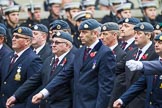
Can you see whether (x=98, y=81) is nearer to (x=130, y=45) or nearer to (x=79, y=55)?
(x=79, y=55)

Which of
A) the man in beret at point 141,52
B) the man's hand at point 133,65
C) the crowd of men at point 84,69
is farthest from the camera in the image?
the man in beret at point 141,52

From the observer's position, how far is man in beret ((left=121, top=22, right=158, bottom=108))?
13.5m

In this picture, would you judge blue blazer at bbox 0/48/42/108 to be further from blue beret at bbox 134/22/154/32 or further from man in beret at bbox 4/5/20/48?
man in beret at bbox 4/5/20/48

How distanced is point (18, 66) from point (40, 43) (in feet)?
4.83

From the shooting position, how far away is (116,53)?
1441cm

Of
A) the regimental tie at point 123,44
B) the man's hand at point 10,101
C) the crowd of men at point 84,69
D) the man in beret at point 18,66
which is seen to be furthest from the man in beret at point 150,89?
the regimental tie at point 123,44

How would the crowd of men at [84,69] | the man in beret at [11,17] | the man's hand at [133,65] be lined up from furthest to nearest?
1. the man in beret at [11,17]
2. the crowd of men at [84,69]
3. the man's hand at [133,65]

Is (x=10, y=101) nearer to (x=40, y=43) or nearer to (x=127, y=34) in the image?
(x=40, y=43)

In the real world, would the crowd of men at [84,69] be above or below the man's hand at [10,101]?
above

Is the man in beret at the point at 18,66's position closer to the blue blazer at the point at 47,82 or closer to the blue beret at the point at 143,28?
the blue blazer at the point at 47,82

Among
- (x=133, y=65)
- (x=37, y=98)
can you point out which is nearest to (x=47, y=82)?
(x=37, y=98)

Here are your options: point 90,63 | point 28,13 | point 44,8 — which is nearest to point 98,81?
point 90,63

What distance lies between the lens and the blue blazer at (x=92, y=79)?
12656 millimetres

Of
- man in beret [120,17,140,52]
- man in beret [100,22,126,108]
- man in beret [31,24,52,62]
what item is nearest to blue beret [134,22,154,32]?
man in beret [100,22,126,108]
